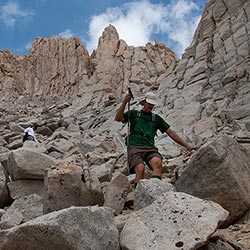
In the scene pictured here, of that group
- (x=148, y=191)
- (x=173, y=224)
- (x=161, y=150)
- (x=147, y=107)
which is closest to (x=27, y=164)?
(x=147, y=107)

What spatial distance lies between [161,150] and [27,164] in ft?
23.4

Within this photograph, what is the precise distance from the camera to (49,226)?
3.74 meters

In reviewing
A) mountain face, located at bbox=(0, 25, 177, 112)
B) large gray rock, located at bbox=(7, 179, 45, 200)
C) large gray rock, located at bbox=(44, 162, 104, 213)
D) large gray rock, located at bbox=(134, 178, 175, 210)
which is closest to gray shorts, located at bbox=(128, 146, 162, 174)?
large gray rock, located at bbox=(44, 162, 104, 213)

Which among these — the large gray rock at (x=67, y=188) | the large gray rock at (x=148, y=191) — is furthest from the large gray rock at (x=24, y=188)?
the large gray rock at (x=148, y=191)

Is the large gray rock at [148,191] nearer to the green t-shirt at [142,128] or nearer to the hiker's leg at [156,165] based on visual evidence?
the hiker's leg at [156,165]

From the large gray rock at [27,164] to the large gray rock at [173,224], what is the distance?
10.8ft

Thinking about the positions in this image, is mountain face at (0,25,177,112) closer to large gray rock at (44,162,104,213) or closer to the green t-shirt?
the green t-shirt

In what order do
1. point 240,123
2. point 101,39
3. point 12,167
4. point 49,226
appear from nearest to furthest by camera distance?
point 49,226 → point 12,167 → point 240,123 → point 101,39

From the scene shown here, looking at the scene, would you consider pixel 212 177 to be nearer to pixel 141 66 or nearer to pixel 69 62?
pixel 141 66

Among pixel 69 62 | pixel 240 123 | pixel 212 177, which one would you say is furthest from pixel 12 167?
pixel 69 62

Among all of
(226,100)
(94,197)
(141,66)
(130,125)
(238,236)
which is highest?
(141,66)

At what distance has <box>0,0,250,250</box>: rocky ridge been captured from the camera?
4102 millimetres

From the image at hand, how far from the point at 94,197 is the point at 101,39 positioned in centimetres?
4762

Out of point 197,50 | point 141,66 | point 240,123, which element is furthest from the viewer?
point 141,66
